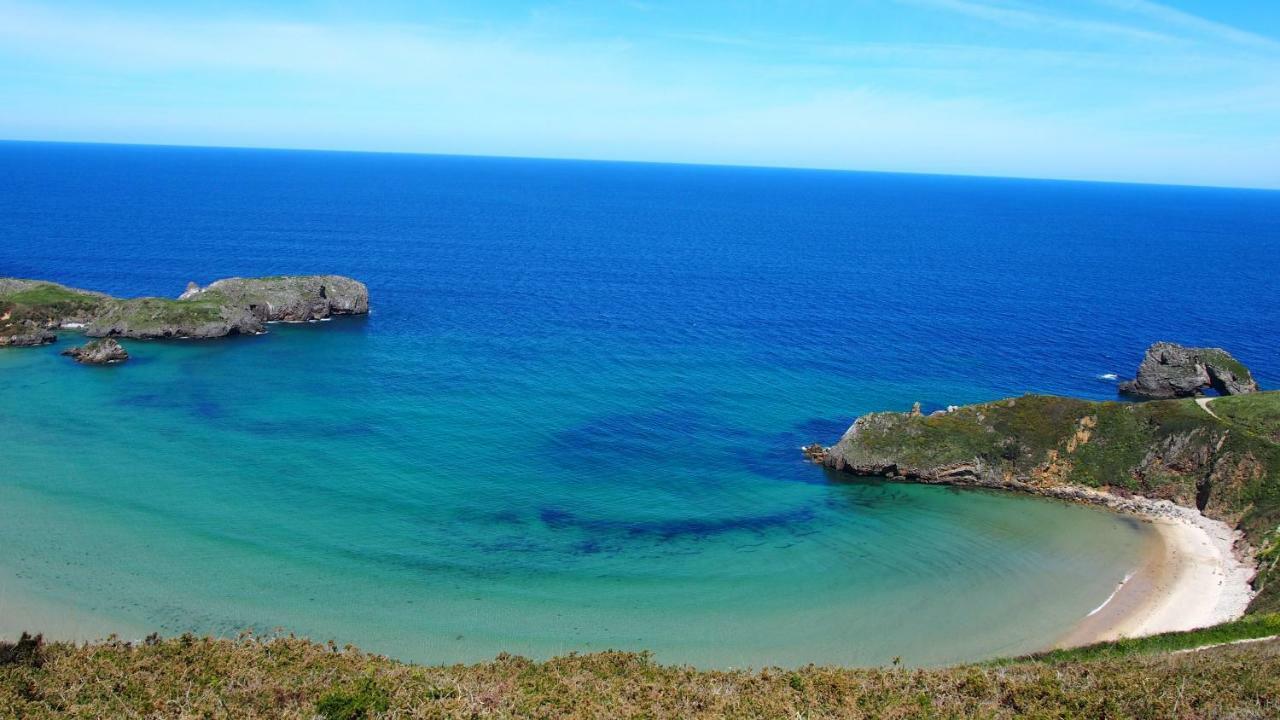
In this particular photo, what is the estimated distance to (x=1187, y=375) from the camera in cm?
9631

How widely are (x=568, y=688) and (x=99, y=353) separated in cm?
8111

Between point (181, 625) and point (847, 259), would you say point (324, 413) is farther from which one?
point (847, 259)

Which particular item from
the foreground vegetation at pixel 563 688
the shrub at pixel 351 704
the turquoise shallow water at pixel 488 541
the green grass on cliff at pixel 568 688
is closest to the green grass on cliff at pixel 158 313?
the turquoise shallow water at pixel 488 541

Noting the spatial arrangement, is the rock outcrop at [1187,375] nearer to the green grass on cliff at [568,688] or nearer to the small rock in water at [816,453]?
the small rock in water at [816,453]

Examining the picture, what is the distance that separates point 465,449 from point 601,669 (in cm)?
3830

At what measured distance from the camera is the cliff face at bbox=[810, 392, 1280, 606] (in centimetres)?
6644

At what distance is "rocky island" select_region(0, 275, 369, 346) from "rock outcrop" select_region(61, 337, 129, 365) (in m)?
8.53

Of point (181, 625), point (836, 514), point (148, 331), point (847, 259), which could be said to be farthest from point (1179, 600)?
point (847, 259)

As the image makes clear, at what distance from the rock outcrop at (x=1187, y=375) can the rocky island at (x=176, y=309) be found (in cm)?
9985

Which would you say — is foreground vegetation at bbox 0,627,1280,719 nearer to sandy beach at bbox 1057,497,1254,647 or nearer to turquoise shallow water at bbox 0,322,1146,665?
turquoise shallow water at bbox 0,322,1146,665

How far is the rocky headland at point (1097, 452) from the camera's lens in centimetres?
6562

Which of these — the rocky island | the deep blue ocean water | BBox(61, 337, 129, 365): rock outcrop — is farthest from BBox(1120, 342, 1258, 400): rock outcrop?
BBox(61, 337, 129, 365): rock outcrop

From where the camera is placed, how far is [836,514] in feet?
213

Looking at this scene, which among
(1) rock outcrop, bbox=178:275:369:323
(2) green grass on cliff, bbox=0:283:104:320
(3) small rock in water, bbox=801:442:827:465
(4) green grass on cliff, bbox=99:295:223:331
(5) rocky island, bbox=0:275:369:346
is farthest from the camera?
(1) rock outcrop, bbox=178:275:369:323
